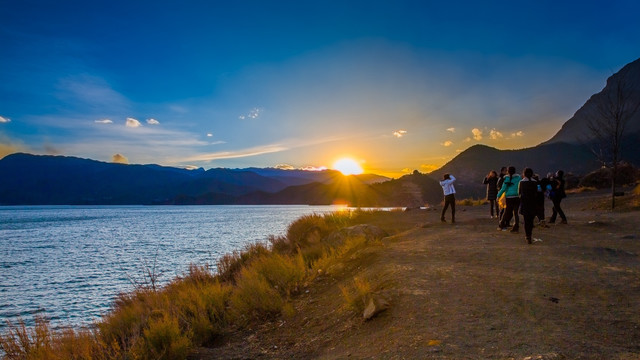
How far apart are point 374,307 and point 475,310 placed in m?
1.40

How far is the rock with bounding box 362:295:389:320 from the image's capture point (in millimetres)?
5500

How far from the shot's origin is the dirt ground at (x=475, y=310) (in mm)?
4031

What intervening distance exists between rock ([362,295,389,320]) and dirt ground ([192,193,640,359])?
0.24 feet

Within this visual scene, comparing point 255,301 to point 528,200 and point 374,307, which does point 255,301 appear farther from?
point 528,200

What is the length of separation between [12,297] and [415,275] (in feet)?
53.0

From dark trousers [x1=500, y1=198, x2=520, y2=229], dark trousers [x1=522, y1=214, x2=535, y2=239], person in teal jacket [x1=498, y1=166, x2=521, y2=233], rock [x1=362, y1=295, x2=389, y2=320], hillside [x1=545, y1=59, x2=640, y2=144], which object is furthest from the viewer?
hillside [x1=545, y1=59, x2=640, y2=144]

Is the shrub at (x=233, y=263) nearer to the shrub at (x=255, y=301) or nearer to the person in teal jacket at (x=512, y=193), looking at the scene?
the shrub at (x=255, y=301)

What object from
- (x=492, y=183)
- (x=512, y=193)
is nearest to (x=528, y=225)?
(x=512, y=193)

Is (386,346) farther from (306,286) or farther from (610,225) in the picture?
(610,225)

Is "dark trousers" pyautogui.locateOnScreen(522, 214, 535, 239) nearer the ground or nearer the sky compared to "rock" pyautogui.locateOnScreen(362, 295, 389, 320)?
nearer the sky

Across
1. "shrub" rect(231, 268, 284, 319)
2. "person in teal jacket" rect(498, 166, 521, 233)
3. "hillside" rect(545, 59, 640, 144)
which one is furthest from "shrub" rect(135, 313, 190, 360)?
"hillside" rect(545, 59, 640, 144)

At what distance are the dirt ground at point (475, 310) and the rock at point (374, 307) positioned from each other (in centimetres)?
7

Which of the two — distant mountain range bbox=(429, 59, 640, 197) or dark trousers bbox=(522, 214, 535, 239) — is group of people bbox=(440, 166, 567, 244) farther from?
distant mountain range bbox=(429, 59, 640, 197)

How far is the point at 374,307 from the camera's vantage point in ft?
18.2
